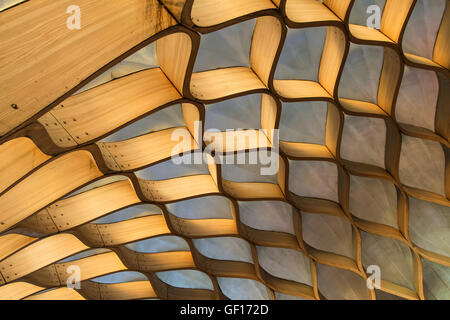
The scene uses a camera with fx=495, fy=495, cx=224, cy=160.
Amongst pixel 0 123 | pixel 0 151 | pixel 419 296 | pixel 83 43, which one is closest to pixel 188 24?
pixel 83 43

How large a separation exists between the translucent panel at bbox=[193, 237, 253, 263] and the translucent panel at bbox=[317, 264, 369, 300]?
124 inches

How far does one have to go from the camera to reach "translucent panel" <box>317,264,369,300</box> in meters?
20.9

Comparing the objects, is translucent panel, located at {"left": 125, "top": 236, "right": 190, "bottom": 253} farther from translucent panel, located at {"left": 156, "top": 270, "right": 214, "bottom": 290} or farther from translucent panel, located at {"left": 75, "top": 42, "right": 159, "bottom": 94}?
translucent panel, located at {"left": 75, "top": 42, "right": 159, "bottom": 94}

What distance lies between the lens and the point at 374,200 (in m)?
18.8

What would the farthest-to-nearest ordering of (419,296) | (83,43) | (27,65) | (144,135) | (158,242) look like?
1. (158,242)
2. (419,296)
3. (144,135)
4. (83,43)
5. (27,65)

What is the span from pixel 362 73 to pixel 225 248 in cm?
938

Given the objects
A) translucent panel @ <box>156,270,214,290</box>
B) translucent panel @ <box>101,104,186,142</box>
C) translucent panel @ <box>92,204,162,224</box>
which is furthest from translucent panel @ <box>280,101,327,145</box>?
translucent panel @ <box>156,270,214,290</box>

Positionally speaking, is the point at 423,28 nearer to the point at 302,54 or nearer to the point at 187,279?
the point at 302,54

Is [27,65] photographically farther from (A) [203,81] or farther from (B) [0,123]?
(A) [203,81]

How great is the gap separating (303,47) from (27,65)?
31.0ft

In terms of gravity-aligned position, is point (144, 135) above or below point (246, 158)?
below

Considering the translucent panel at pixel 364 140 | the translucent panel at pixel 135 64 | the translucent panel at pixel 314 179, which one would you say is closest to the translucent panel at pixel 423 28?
the translucent panel at pixel 364 140

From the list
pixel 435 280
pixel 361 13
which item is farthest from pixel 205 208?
pixel 435 280

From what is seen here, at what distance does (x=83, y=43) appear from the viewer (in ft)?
29.1
